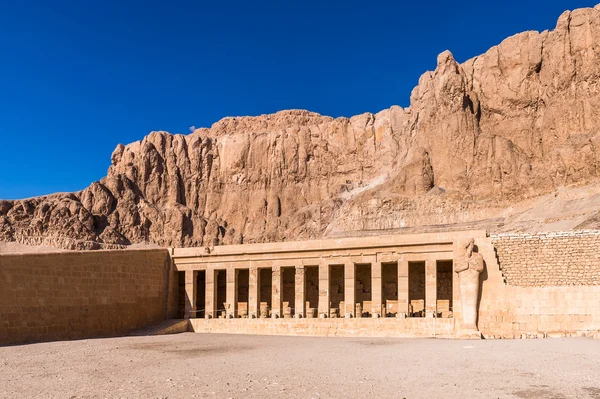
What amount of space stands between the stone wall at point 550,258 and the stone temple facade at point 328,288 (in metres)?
0.04

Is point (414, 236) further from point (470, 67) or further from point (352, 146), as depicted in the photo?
point (352, 146)

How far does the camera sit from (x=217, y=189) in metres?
102

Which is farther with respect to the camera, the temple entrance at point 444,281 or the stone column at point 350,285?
the temple entrance at point 444,281

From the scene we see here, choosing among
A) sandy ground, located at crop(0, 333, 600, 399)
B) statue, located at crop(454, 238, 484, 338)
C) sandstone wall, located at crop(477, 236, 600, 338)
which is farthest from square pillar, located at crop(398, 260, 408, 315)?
sandy ground, located at crop(0, 333, 600, 399)

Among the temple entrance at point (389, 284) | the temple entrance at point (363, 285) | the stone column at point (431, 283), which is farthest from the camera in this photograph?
the temple entrance at point (363, 285)

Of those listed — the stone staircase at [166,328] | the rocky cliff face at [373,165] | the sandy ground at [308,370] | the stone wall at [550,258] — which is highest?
the rocky cliff face at [373,165]

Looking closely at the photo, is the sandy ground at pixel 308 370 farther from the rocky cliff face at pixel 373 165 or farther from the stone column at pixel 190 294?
the rocky cliff face at pixel 373 165

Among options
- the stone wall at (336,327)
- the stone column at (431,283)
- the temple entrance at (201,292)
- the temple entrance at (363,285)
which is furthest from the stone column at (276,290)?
the stone column at (431,283)

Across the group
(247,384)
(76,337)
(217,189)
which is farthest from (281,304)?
(217,189)

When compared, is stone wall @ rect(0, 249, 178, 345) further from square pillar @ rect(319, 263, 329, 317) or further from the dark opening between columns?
the dark opening between columns

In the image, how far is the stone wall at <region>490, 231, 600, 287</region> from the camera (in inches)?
908

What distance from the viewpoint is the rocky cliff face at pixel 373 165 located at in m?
71.0

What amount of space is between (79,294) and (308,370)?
46.3 ft

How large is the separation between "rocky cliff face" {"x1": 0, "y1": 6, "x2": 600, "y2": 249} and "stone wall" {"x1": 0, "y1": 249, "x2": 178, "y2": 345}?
1831 inches
